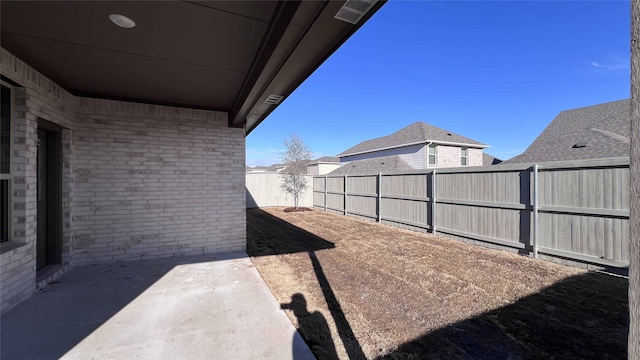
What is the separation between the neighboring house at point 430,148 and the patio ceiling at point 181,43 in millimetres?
14246

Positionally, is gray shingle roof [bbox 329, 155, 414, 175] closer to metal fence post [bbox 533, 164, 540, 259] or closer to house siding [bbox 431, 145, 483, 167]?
house siding [bbox 431, 145, 483, 167]

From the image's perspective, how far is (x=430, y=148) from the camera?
17.0m

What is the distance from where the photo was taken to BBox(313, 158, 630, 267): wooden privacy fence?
4.57 m

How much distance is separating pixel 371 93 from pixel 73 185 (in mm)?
14044

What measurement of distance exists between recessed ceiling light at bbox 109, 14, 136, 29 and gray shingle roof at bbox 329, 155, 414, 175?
46.3ft

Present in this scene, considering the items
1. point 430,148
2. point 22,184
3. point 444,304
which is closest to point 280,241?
point 444,304

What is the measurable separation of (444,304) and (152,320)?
3284mm

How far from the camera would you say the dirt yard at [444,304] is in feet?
8.37

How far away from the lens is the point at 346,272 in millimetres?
4617

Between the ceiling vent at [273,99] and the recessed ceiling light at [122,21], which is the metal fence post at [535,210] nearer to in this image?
the ceiling vent at [273,99]

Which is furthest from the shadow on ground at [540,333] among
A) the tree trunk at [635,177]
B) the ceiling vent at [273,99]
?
the ceiling vent at [273,99]

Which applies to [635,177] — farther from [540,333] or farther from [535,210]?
[535,210]

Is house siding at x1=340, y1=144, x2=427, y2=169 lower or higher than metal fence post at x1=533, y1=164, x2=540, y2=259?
higher

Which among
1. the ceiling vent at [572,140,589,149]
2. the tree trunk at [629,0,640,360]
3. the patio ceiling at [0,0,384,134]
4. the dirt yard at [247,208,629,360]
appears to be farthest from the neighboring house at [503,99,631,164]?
the tree trunk at [629,0,640,360]
